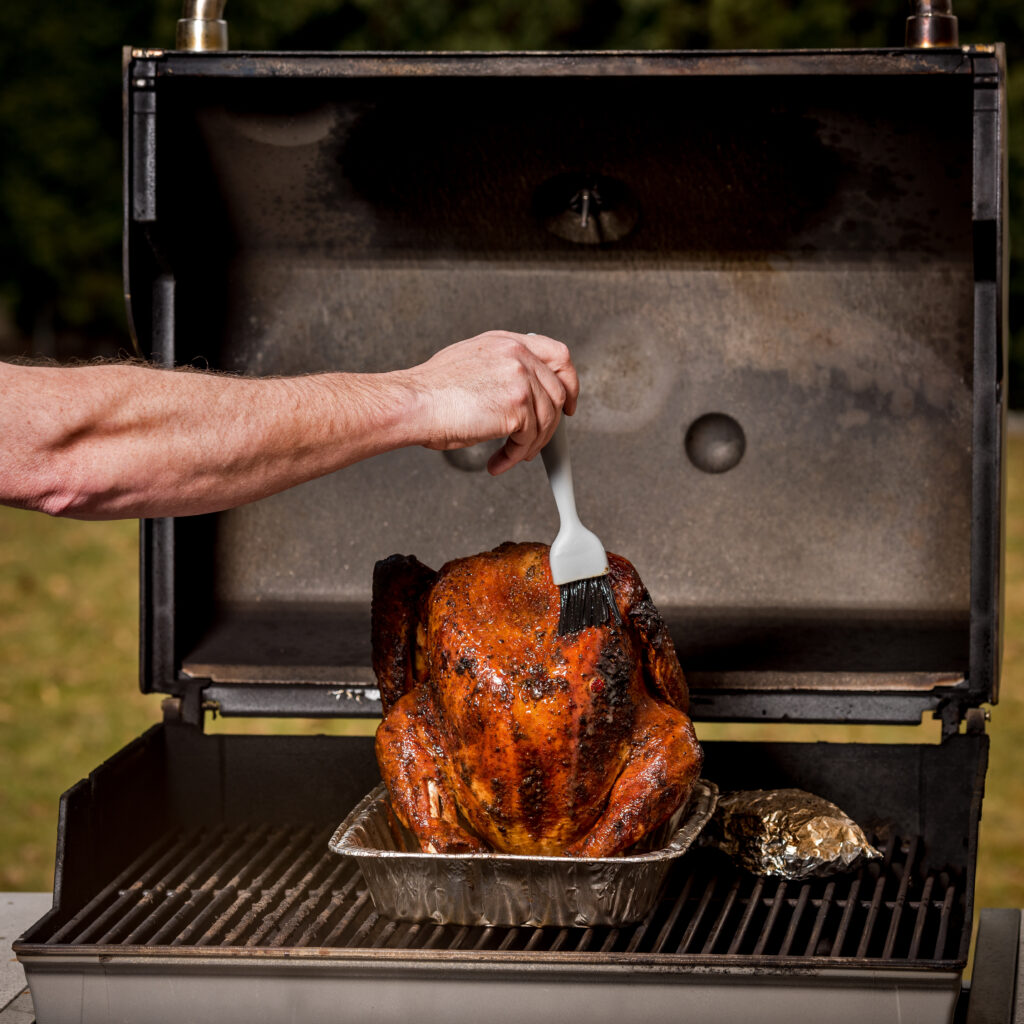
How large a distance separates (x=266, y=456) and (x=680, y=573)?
131 centimetres

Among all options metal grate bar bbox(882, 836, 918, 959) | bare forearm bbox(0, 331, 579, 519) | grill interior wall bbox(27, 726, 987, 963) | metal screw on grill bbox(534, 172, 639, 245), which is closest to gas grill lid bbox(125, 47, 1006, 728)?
metal screw on grill bbox(534, 172, 639, 245)

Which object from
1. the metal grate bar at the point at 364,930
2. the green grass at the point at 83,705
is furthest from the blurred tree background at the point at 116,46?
the metal grate bar at the point at 364,930

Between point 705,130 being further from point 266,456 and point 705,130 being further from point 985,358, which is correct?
point 266,456

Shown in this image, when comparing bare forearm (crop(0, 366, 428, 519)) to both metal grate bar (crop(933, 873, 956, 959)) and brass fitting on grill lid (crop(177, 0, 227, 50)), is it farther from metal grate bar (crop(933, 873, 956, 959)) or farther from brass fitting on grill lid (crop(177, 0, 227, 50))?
metal grate bar (crop(933, 873, 956, 959))

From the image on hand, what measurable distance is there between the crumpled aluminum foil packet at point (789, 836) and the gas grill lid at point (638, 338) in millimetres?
191

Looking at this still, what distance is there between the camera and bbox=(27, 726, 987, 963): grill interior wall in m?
2.04

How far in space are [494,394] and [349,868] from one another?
1013 mm

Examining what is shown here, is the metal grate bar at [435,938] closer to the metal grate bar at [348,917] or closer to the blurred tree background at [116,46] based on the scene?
the metal grate bar at [348,917]

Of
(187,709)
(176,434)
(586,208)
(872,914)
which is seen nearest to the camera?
(176,434)

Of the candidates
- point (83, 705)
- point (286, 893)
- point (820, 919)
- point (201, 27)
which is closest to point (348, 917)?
point (286, 893)

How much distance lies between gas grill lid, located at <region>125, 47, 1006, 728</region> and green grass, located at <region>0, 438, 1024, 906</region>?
234 centimetres

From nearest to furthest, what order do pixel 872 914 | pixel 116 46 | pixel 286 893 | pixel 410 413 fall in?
1. pixel 410 413
2. pixel 872 914
3. pixel 286 893
4. pixel 116 46

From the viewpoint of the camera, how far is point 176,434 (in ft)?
5.61

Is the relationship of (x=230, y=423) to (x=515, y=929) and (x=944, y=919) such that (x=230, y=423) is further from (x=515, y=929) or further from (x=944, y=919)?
(x=944, y=919)
